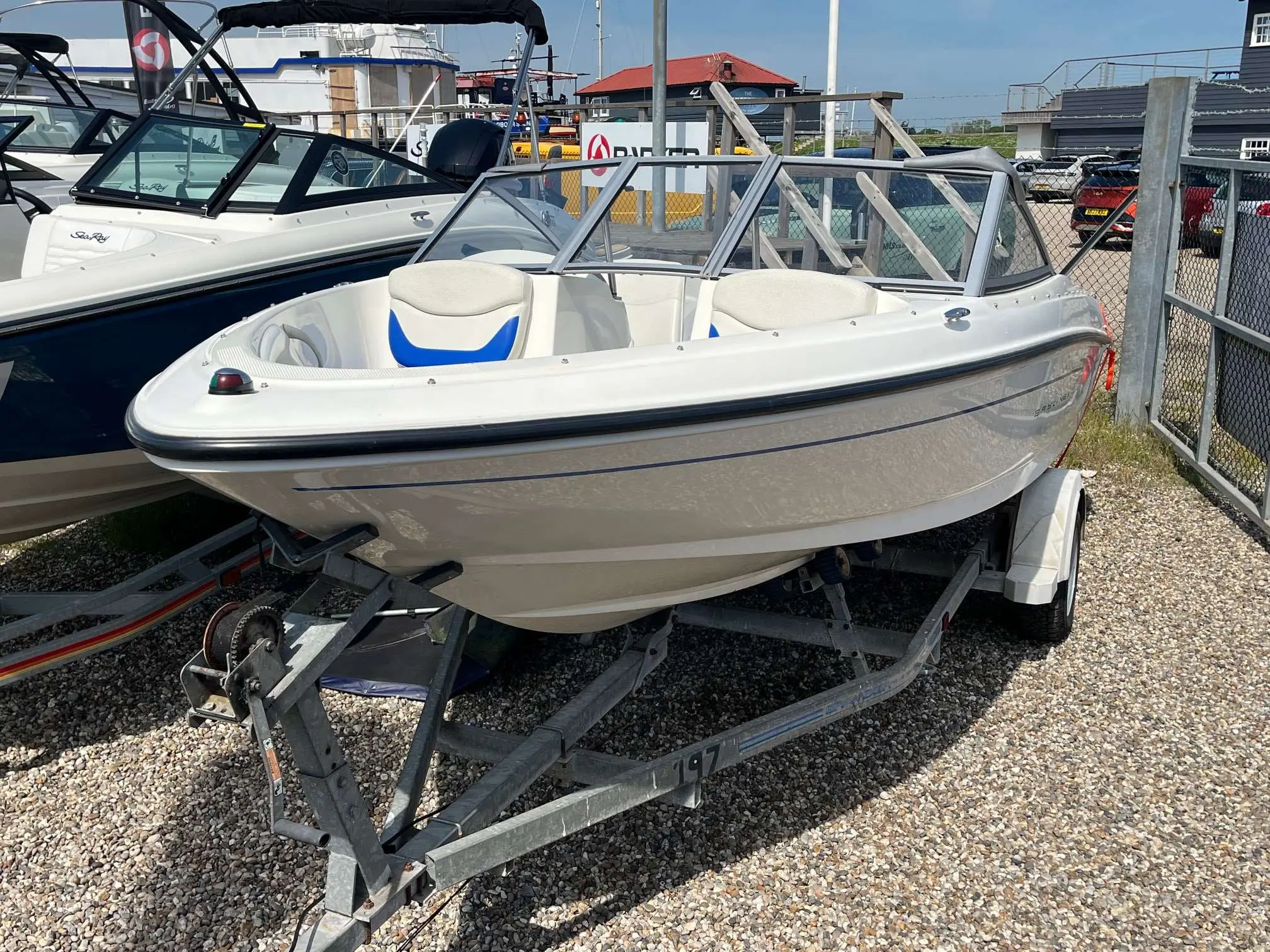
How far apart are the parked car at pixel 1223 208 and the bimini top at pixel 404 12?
3269mm

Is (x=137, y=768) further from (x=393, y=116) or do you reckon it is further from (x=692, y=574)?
(x=393, y=116)

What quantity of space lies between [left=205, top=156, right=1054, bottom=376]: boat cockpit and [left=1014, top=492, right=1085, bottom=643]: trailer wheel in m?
1.04

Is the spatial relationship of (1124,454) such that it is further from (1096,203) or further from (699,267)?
(1096,203)

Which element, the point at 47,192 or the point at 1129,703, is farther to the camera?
the point at 47,192

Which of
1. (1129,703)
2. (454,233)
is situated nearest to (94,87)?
(454,233)

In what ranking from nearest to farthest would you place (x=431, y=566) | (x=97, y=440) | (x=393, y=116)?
(x=431, y=566)
(x=97, y=440)
(x=393, y=116)

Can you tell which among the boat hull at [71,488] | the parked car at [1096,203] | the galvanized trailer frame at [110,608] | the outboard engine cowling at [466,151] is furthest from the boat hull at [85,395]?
the parked car at [1096,203]

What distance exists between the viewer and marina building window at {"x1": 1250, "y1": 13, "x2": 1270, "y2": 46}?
26.6 meters

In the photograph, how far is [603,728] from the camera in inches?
132

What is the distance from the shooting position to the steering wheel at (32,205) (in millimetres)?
5027

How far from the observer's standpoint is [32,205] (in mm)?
5363

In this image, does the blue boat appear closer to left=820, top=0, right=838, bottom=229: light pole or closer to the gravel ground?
the gravel ground

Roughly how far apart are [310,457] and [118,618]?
64.3 inches

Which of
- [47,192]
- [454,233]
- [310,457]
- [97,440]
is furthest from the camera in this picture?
[47,192]
